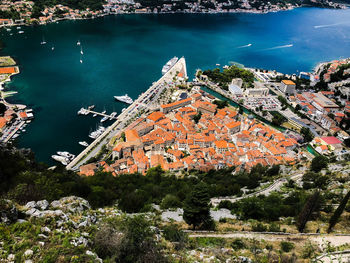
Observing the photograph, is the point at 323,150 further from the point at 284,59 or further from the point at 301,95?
the point at 284,59

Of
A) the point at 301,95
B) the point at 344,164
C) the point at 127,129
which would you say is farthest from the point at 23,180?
the point at 301,95

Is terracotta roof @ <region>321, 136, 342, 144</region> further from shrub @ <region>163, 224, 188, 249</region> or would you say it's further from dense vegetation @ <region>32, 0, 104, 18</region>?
dense vegetation @ <region>32, 0, 104, 18</region>

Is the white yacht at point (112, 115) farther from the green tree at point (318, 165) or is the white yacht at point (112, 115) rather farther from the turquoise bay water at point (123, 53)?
the green tree at point (318, 165)

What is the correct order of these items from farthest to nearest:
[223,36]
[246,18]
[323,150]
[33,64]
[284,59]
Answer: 1. [246,18]
2. [223,36]
3. [284,59]
4. [33,64]
5. [323,150]

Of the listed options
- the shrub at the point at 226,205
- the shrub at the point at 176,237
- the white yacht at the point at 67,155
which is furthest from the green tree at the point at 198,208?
the white yacht at the point at 67,155

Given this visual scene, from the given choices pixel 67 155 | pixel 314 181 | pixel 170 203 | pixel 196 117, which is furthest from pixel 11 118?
pixel 314 181

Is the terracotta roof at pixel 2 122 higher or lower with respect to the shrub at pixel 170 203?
lower
